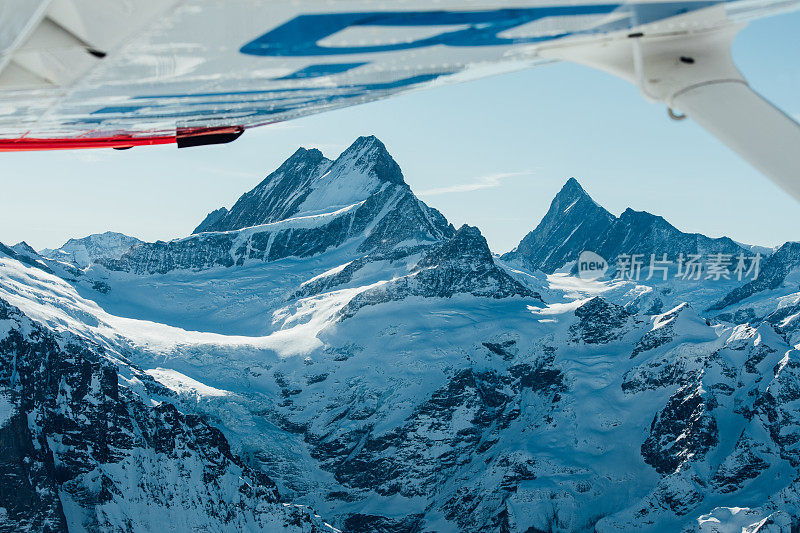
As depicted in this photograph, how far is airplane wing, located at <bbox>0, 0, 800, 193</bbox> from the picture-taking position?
17.6 feet

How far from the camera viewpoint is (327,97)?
324 inches

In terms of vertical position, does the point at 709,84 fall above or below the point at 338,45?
below

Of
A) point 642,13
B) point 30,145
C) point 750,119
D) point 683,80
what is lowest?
point 750,119

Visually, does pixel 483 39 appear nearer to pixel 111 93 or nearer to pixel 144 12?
pixel 144 12

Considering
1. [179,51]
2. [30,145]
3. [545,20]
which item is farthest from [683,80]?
[30,145]

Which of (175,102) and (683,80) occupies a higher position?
(175,102)

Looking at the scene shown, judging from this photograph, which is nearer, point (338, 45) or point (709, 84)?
point (709, 84)

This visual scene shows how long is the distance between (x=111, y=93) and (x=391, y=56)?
244 cm

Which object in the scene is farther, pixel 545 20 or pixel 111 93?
pixel 111 93

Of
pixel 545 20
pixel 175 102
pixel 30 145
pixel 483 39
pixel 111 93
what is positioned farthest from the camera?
pixel 30 145

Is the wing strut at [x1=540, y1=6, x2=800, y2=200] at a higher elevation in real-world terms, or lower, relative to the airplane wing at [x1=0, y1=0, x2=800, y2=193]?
lower

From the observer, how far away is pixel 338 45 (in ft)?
20.1

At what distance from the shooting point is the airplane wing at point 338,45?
5.37 meters

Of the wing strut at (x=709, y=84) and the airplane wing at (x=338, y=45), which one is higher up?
the airplane wing at (x=338, y=45)
